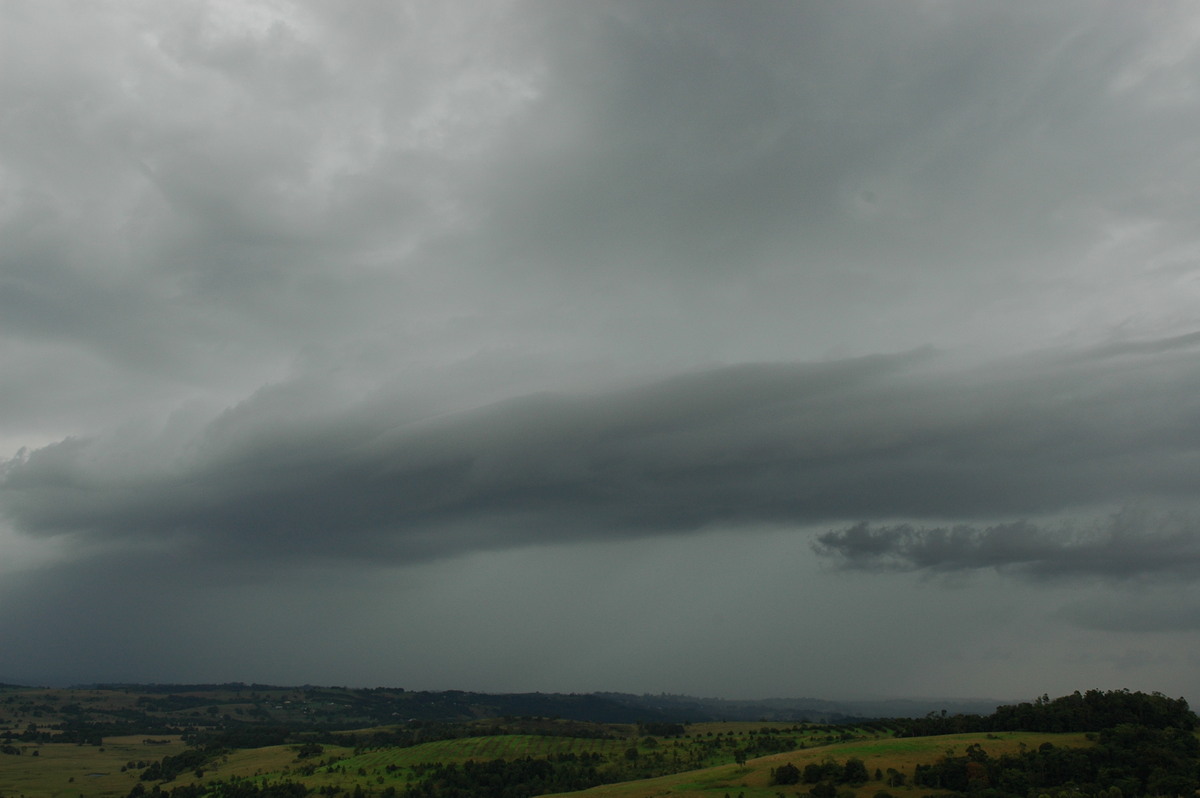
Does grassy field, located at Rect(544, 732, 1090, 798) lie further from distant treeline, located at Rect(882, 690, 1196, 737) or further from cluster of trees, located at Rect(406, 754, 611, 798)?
cluster of trees, located at Rect(406, 754, 611, 798)

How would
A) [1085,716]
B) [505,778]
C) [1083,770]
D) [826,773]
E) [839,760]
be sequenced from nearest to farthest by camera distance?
[1083,770]
[826,773]
[839,760]
[1085,716]
[505,778]

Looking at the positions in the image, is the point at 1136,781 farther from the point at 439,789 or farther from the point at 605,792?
the point at 439,789

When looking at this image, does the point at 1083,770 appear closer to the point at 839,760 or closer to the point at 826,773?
the point at 839,760

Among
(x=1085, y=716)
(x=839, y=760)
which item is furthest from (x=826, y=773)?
(x=1085, y=716)

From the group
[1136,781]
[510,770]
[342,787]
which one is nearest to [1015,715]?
[1136,781]

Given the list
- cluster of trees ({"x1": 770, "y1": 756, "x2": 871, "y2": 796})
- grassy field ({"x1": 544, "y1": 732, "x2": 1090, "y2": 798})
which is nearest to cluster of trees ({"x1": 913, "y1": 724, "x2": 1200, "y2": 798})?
grassy field ({"x1": 544, "y1": 732, "x2": 1090, "y2": 798})

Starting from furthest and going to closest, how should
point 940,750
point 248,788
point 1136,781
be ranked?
point 248,788 → point 940,750 → point 1136,781

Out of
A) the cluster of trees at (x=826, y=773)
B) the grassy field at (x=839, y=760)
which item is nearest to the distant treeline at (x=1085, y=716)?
the grassy field at (x=839, y=760)

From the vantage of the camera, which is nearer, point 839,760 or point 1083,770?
point 1083,770
